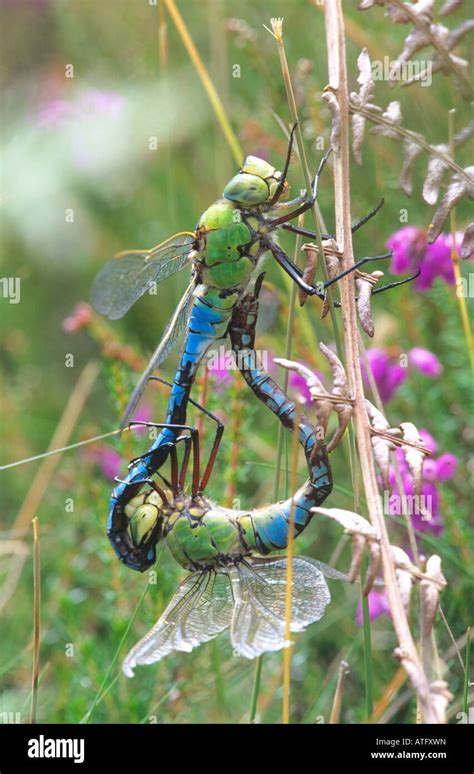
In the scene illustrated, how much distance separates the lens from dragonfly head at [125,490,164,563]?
5.59ft

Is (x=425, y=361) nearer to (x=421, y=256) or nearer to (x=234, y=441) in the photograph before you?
(x=421, y=256)

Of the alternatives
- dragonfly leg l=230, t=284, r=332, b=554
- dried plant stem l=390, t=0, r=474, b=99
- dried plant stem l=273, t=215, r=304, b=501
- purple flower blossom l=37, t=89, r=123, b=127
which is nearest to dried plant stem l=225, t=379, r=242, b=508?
dried plant stem l=273, t=215, r=304, b=501

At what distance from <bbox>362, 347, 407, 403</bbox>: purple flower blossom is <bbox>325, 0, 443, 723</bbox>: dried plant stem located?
2.99 ft

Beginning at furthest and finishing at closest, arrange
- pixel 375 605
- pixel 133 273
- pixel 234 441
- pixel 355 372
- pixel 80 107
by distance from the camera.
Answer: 1. pixel 80 107
2. pixel 375 605
3. pixel 234 441
4. pixel 133 273
5. pixel 355 372

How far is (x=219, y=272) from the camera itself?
163 cm

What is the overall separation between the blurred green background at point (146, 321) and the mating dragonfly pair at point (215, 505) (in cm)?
21

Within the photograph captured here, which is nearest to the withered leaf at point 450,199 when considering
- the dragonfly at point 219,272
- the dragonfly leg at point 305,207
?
the dragonfly at point 219,272

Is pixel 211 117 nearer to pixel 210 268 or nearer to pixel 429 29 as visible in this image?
pixel 429 29

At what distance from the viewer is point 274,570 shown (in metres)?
1.68

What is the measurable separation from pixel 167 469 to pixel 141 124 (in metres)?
1.96

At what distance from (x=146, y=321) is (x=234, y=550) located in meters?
2.01

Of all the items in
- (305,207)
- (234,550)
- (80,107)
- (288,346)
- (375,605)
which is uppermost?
(80,107)

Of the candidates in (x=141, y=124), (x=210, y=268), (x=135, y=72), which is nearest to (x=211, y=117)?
(x=141, y=124)

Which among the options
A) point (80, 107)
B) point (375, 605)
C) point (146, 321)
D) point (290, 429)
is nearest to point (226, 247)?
point (290, 429)
